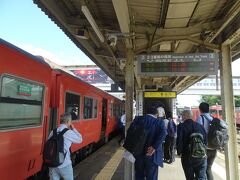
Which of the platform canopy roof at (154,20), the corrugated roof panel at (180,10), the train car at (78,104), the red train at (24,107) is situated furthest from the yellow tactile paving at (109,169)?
the corrugated roof panel at (180,10)

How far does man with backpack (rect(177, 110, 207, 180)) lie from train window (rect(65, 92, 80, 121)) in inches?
120

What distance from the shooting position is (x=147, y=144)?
463 centimetres

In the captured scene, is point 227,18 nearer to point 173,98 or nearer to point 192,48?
point 192,48

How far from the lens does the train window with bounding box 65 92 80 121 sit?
7.16m

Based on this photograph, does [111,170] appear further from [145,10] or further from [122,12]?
[122,12]

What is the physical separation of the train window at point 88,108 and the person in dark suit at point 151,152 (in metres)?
4.56

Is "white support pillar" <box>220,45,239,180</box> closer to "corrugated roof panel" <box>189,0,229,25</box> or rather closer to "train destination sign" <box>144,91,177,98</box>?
"corrugated roof panel" <box>189,0,229,25</box>

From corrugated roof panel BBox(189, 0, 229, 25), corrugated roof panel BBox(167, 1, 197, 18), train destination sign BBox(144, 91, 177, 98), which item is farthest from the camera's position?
train destination sign BBox(144, 91, 177, 98)

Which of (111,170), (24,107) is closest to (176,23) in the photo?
(24,107)

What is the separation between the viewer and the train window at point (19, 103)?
417 cm

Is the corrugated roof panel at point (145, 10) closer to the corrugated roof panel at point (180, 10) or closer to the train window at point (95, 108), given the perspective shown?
the corrugated roof panel at point (180, 10)

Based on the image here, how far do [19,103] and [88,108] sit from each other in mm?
5136

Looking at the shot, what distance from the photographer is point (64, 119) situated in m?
4.40

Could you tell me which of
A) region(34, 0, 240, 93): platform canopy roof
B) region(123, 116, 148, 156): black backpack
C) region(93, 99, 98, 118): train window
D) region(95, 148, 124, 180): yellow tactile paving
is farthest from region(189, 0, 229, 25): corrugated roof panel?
region(93, 99, 98, 118): train window
